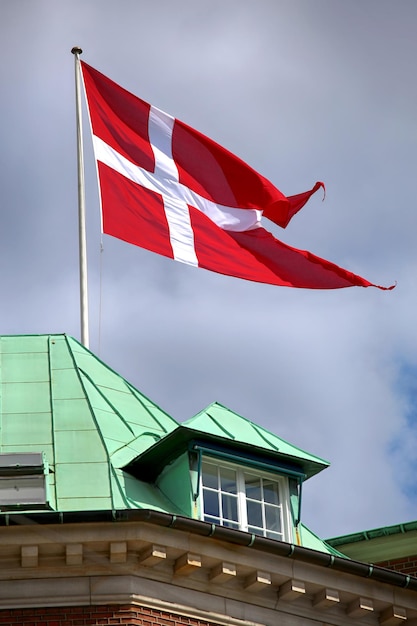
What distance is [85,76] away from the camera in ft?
109

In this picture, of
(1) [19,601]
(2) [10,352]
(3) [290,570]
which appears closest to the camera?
(1) [19,601]

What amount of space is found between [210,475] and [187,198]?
897 cm

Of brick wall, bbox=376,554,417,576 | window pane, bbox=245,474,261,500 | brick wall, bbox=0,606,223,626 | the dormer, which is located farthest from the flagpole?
brick wall, bbox=0,606,223,626

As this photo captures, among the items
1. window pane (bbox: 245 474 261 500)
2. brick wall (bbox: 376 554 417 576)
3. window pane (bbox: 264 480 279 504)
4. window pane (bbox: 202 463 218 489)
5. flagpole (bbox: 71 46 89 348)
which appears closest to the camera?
window pane (bbox: 202 463 218 489)

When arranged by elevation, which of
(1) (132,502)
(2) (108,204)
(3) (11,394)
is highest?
(2) (108,204)

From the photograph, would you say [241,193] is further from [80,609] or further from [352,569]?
[80,609]

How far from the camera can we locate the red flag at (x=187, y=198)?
1232 inches

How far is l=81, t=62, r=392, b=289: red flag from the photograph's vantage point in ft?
103

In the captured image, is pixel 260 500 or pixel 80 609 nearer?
pixel 80 609

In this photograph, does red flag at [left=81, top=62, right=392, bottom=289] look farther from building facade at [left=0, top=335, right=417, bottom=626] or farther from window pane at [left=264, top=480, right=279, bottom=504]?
window pane at [left=264, top=480, right=279, bottom=504]

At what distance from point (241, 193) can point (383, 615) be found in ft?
36.6

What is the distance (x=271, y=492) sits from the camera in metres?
25.5

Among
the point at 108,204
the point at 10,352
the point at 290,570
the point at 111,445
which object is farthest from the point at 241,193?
the point at 290,570

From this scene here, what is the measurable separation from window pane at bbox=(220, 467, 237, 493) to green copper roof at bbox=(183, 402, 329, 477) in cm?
55
